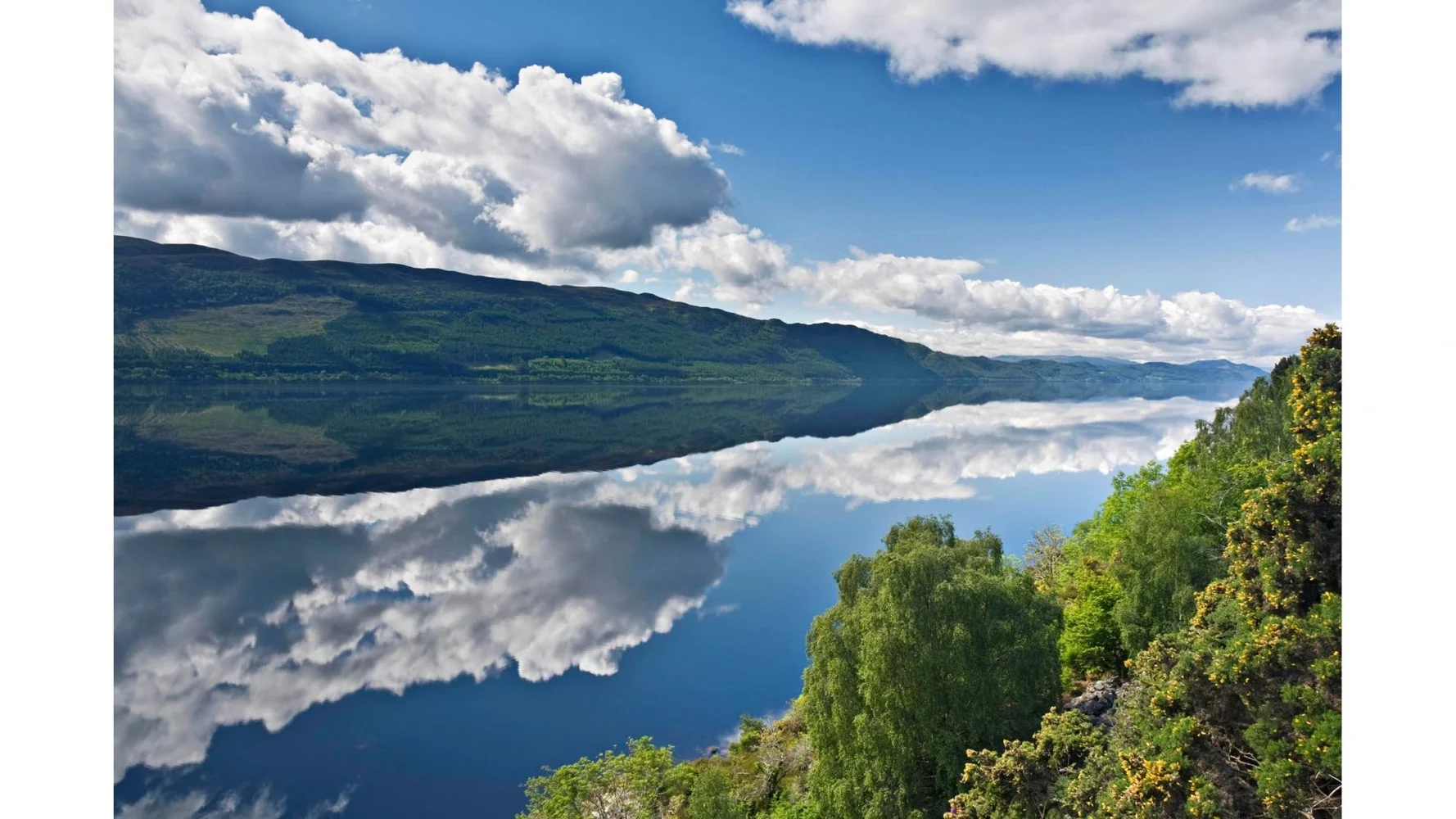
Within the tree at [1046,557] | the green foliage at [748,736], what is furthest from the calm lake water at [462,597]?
the tree at [1046,557]

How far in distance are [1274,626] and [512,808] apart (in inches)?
1257

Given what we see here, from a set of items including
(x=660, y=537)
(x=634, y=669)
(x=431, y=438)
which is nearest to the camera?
(x=634, y=669)

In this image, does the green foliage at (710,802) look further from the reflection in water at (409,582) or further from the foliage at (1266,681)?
the reflection in water at (409,582)

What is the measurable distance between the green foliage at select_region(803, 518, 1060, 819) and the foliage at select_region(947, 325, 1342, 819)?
23.6 feet

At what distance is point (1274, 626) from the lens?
1421 cm

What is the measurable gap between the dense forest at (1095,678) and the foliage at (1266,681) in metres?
0.04

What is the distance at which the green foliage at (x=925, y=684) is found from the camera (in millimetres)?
25266

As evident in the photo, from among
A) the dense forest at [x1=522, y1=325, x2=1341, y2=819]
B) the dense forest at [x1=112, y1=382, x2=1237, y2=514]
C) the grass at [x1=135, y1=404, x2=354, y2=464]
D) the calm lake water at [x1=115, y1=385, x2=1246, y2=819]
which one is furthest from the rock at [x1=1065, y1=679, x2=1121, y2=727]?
the grass at [x1=135, y1=404, x2=354, y2=464]

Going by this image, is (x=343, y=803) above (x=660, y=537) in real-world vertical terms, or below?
below

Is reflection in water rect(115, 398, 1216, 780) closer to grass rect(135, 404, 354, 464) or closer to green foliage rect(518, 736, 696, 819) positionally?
green foliage rect(518, 736, 696, 819)

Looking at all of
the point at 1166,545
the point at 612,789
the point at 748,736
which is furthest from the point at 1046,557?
the point at 612,789

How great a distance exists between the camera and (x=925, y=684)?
25.4 m

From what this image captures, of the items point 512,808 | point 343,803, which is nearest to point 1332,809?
point 512,808
